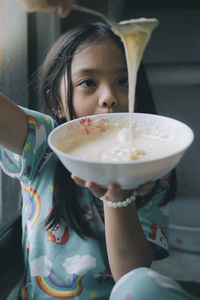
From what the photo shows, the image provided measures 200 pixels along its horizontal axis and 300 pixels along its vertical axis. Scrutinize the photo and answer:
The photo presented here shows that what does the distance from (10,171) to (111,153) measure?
0.35m

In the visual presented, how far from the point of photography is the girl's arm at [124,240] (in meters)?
0.84

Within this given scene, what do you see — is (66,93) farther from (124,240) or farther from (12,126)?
(124,240)

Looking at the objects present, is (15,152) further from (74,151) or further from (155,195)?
(155,195)

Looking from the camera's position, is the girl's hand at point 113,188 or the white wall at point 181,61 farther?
the white wall at point 181,61

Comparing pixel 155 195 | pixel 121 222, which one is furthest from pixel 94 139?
pixel 155 195

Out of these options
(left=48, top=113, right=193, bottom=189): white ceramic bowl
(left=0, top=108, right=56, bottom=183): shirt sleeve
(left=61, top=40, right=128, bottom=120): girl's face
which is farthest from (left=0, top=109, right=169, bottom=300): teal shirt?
(left=48, top=113, right=193, bottom=189): white ceramic bowl

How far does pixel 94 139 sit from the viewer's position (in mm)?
792

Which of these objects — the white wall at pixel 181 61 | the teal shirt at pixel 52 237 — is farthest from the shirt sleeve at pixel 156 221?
the white wall at pixel 181 61

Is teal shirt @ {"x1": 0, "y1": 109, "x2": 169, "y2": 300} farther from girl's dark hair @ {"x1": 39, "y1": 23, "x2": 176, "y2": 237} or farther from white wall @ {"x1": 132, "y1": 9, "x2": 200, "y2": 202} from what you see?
white wall @ {"x1": 132, "y1": 9, "x2": 200, "y2": 202}

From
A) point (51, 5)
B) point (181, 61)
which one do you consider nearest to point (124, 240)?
point (51, 5)

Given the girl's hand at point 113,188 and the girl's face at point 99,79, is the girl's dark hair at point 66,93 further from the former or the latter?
the girl's hand at point 113,188

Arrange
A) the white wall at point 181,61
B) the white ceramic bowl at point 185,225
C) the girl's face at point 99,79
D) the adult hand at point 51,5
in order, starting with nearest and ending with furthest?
the adult hand at point 51,5
the girl's face at point 99,79
the white ceramic bowl at point 185,225
the white wall at point 181,61

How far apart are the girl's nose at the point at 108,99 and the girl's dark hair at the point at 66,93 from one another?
0.10 metres

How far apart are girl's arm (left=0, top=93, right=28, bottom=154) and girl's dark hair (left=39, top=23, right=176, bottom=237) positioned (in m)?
0.15
